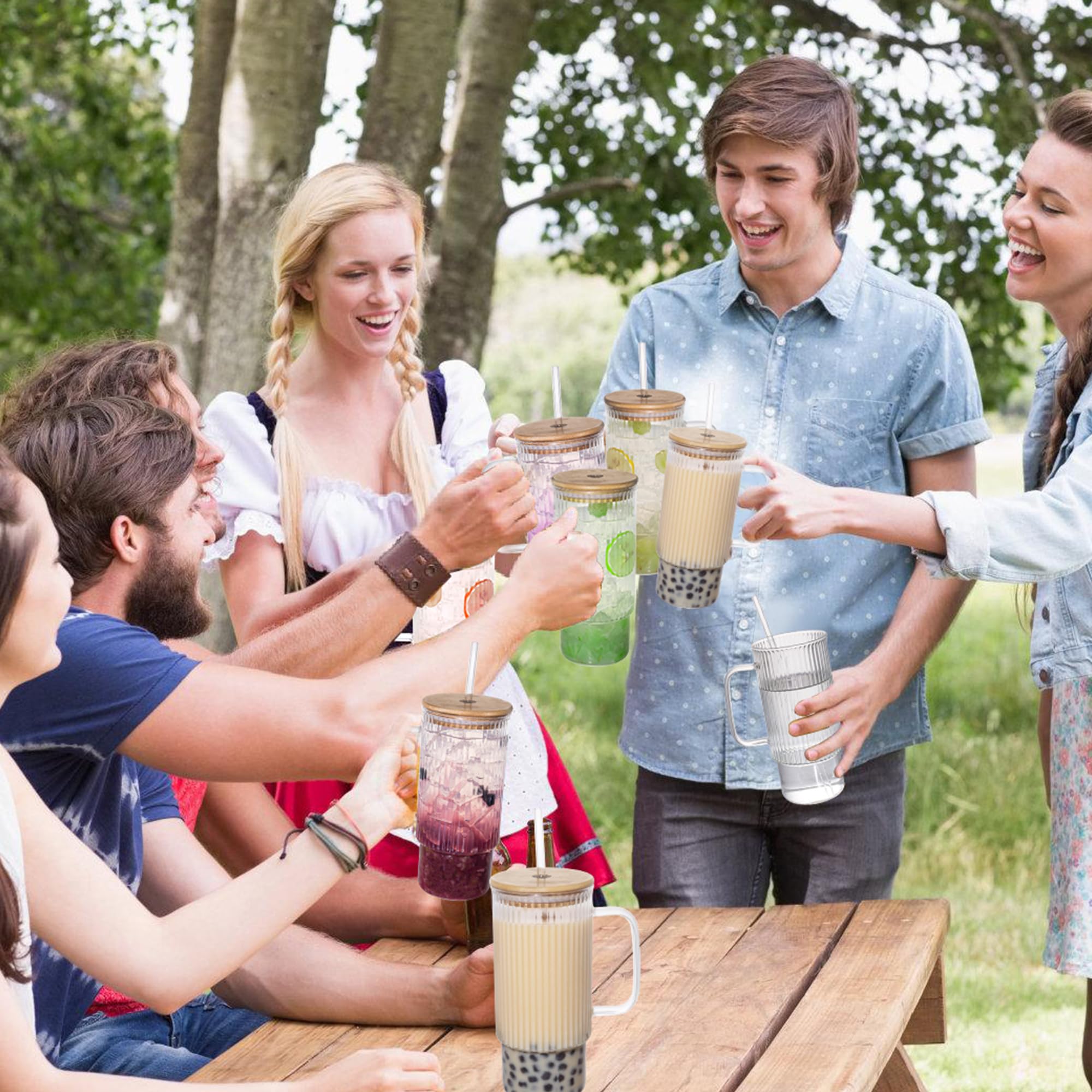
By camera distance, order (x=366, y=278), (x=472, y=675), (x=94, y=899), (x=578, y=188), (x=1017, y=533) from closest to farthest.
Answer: (x=94, y=899) → (x=472, y=675) → (x=1017, y=533) → (x=366, y=278) → (x=578, y=188)

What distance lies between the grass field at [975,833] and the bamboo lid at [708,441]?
2567 millimetres

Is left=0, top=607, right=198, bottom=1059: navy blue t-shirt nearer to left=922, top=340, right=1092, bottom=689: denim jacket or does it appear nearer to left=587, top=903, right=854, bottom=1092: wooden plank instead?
left=587, top=903, right=854, bottom=1092: wooden plank

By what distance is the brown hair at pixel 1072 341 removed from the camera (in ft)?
8.87

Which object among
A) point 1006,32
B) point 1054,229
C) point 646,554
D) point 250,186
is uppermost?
point 1006,32

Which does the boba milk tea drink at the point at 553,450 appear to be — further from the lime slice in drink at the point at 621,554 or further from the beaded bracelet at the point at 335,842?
the beaded bracelet at the point at 335,842

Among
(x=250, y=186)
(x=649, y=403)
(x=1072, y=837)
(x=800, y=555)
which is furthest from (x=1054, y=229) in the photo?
(x=250, y=186)

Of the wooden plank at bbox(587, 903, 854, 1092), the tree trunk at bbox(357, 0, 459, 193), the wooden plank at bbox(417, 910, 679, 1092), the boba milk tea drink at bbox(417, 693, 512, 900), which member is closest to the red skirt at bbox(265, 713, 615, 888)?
the wooden plank at bbox(417, 910, 679, 1092)

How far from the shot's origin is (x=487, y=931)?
8.04 ft

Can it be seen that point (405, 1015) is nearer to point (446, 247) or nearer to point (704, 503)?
point (704, 503)

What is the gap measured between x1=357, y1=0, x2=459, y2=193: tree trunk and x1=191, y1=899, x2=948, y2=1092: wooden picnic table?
11.3 feet

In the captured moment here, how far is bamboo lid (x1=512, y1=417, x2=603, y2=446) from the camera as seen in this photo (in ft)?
7.16

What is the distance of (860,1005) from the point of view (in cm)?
221

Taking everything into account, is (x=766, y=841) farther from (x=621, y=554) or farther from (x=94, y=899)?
(x=94, y=899)

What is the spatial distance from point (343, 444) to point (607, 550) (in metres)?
0.92
